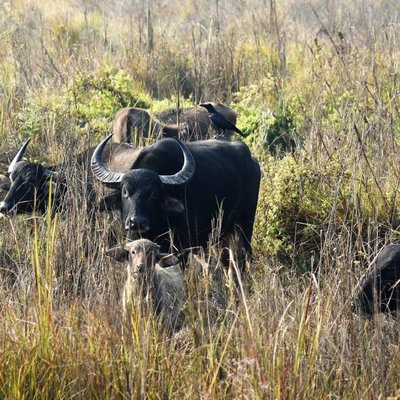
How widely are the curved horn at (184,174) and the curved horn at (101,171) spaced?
1.20 feet

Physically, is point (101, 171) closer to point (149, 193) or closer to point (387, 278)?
point (149, 193)

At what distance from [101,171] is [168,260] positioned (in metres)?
1.78

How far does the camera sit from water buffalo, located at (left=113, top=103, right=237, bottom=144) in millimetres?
10609

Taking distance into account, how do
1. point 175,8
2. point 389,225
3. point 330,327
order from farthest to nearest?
point 175,8, point 389,225, point 330,327

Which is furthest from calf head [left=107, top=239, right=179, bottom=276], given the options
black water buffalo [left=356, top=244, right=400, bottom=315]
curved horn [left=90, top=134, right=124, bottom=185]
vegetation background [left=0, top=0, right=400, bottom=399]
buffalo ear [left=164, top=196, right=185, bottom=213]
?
curved horn [left=90, top=134, right=124, bottom=185]

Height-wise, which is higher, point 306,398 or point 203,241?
point 306,398

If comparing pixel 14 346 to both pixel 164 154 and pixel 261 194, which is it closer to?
pixel 164 154

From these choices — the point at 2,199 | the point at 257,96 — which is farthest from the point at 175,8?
the point at 2,199

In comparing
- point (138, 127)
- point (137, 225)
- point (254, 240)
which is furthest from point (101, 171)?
point (138, 127)

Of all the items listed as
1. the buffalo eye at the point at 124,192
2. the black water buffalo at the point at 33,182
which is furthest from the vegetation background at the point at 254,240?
the buffalo eye at the point at 124,192

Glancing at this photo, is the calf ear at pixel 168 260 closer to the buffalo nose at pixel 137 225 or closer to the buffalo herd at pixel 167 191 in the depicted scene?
the buffalo herd at pixel 167 191

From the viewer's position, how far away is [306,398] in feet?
17.0

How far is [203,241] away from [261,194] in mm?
977

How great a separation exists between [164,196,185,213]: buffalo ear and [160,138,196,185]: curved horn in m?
0.13
